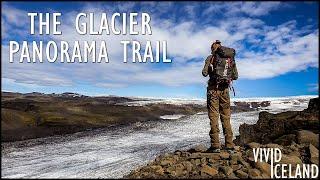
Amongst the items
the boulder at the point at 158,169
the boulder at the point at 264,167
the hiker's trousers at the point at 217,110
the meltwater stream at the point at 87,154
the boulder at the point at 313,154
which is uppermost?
the hiker's trousers at the point at 217,110

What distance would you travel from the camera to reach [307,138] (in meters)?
14.3

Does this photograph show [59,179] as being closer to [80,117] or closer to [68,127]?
[68,127]

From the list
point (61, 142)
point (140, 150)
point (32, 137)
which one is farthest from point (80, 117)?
point (140, 150)

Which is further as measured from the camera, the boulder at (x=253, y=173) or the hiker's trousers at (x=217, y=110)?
the hiker's trousers at (x=217, y=110)

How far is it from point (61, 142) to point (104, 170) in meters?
8.01

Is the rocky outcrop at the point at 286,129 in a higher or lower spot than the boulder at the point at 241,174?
higher

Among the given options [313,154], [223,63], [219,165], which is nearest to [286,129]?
[313,154]

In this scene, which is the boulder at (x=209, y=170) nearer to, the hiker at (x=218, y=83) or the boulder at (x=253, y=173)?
the boulder at (x=253, y=173)

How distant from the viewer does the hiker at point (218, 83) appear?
43.9ft

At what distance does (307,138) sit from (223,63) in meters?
4.06

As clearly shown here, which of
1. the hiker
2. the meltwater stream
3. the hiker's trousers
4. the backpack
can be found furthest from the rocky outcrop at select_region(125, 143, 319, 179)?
the backpack

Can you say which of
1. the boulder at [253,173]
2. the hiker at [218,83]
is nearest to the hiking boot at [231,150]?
the hiker at [218,83]

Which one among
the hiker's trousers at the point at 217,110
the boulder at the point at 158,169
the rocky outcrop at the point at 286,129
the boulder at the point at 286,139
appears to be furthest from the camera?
the boulder at the point at 286,139

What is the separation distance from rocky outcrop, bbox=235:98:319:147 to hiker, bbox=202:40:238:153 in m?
2.73
